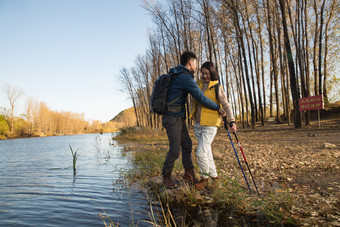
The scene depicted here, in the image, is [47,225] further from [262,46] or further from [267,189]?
[262,46]

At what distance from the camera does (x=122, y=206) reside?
3678 mm

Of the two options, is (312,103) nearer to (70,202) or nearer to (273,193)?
(273,193)

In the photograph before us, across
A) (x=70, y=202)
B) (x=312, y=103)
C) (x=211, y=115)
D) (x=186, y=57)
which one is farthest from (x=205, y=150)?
(x=312, y=103)

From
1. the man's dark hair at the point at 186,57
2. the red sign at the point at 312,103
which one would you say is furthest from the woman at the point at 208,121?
the red sign at the point at 312,103

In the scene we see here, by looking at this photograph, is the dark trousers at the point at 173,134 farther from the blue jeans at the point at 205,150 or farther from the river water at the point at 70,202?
the river water at the point at 70,202

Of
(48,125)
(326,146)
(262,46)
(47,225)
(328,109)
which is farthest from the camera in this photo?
(48,125)

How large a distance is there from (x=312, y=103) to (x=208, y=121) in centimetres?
1168

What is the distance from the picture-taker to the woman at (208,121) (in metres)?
3.50

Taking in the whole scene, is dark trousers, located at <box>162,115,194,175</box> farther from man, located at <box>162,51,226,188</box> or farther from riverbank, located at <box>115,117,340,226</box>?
riverbank, located at <box>115,117,340,226</box>

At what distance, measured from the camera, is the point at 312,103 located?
1237cm

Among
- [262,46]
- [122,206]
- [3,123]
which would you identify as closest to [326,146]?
[122,206]

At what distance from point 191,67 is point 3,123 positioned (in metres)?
55.0

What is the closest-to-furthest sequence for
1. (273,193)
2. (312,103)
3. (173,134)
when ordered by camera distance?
(273,193), (173,134), (312,103)

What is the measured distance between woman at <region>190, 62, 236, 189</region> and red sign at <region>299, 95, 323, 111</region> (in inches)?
441
